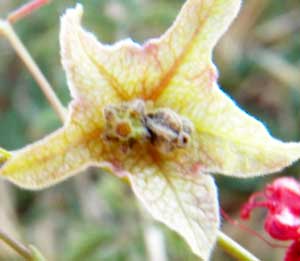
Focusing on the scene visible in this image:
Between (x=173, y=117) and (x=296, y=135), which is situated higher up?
(x=173, y=117)

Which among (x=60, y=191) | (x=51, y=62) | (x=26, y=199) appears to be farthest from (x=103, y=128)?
(x=26, y=199)

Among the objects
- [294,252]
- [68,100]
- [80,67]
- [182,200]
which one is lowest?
[68,100]

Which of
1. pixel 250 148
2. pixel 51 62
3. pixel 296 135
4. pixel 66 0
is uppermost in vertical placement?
pixel 250 148

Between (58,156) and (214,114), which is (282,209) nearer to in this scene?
(214,114)

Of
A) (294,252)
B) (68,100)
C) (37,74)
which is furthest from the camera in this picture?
(68,100)

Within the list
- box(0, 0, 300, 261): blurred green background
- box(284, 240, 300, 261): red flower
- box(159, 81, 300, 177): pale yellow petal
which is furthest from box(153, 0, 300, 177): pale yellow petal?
box(0, 0, 300, 261): blurred green background

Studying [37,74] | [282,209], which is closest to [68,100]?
[37,74]

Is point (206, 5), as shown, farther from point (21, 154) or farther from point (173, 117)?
point (21, 154)

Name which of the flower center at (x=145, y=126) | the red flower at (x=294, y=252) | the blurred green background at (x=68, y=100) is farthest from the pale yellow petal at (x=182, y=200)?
the blurred green background at (x=68, y=100)
